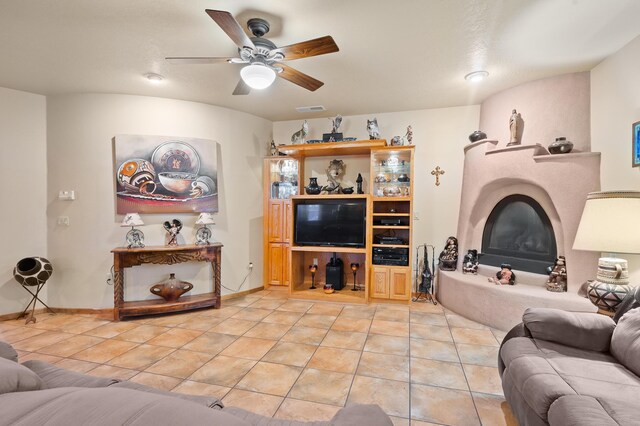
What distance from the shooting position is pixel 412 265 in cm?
450

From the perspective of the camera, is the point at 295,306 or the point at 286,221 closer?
the point at 295,306

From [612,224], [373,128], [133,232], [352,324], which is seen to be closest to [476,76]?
[373,128]

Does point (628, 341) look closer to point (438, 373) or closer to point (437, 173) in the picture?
point (438, 373)

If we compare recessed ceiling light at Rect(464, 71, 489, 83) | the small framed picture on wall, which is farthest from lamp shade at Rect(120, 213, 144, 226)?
the small framed picture on wall

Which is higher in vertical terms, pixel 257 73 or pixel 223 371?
pixel 257 73

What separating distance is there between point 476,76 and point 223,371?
12.6 feet

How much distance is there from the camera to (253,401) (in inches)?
81.0

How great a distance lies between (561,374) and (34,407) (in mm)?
2113

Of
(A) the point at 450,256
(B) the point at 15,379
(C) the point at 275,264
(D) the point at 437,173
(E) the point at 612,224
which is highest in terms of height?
(D) the point at 437,173

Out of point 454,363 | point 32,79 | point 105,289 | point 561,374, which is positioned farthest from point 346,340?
point 32,79

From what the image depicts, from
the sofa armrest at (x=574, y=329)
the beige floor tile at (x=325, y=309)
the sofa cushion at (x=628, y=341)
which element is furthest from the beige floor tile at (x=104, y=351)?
the sofa cushion at (x=628, y=341)

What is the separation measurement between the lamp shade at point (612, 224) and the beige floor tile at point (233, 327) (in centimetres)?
316

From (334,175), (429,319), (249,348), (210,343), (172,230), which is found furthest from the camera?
(334,175)

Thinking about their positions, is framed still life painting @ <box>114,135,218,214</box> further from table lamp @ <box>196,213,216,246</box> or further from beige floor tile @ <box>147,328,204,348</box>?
beige floor tile @ <box>147,328,204,348</box>
